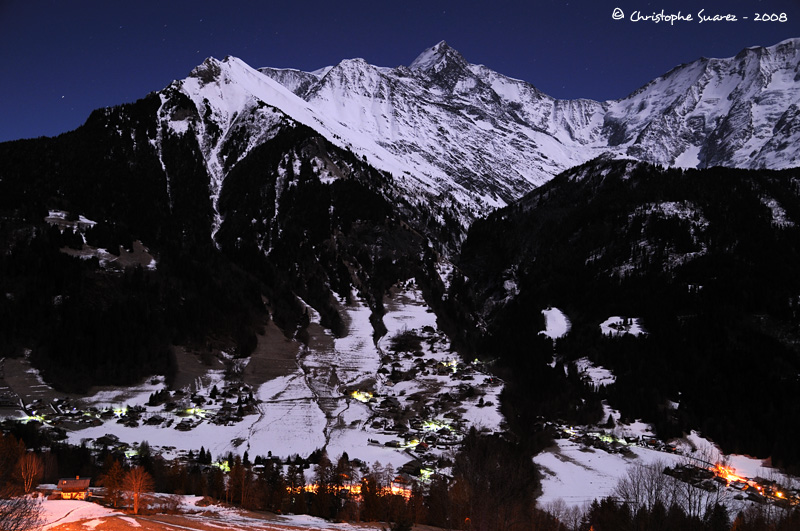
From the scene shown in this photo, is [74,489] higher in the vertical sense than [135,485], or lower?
lower

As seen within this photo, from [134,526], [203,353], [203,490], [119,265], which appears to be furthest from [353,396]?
[134,526]

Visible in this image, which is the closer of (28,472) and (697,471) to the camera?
(28,472)

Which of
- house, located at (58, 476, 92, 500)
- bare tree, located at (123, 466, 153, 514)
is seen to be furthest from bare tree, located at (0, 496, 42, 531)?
house, located at (58, 476, 92, 500)

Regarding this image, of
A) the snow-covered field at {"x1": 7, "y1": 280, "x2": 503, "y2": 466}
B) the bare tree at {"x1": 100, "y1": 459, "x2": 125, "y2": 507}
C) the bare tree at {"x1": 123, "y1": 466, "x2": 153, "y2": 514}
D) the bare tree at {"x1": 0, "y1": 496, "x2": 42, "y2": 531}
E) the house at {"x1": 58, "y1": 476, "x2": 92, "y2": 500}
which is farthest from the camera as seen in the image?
the snow-covered field at {"x1": 7, "y1": 280, "x2": 503, "y2": 466}

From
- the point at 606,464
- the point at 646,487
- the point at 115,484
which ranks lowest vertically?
the point at 115,484

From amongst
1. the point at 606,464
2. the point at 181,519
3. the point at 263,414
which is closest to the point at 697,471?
the point at 606,464

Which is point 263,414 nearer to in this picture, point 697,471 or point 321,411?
point 321,411

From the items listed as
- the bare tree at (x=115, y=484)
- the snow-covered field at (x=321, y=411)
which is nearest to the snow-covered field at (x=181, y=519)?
the bare tree at (x=115, y=484)

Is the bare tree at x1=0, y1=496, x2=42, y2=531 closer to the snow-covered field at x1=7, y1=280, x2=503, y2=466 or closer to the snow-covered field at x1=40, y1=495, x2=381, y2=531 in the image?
the snow-covered field at x1=40, y1=495, x2=381, y2=531

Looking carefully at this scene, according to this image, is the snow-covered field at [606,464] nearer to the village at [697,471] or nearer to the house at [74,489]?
the village at [697,471]

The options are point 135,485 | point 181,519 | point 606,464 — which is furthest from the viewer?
point 606,464
